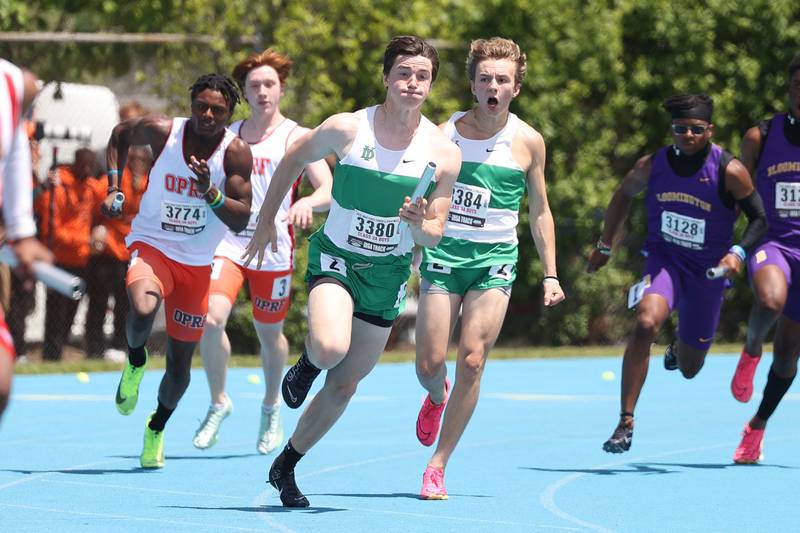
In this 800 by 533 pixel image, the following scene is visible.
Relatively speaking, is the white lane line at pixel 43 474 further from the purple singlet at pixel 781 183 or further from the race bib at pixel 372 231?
the purple singlet at pixel 781 183

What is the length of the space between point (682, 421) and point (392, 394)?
11.0 ft

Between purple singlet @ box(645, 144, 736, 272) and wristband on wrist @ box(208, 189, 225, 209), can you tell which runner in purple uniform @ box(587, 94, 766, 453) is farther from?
wristband on wrist @ box(208, 189, 225, 209)

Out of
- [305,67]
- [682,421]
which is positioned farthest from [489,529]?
[305,67]

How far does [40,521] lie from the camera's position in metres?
7.35

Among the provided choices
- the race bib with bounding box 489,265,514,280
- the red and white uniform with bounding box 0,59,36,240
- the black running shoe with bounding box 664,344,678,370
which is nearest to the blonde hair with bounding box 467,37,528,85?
the race bib with bounding box 489,265,514,280

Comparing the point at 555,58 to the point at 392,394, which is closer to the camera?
the point at 392,394

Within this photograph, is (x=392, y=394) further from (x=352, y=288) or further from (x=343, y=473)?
(x=352, y=288)

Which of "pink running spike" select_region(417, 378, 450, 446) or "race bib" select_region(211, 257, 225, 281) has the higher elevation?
"race bib" select_region(211, 257, 225, 281)

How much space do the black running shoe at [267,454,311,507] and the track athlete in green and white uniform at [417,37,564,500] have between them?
0.93 m

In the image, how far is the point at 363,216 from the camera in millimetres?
7605

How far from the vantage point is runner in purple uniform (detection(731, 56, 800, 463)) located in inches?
393

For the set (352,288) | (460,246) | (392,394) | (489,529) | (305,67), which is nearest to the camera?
(489,529)

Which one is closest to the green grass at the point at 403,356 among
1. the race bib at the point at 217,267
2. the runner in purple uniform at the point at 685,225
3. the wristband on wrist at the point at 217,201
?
the race bib at the point at 217,267

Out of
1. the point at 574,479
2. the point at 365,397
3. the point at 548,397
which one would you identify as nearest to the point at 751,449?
the point at 574,479
